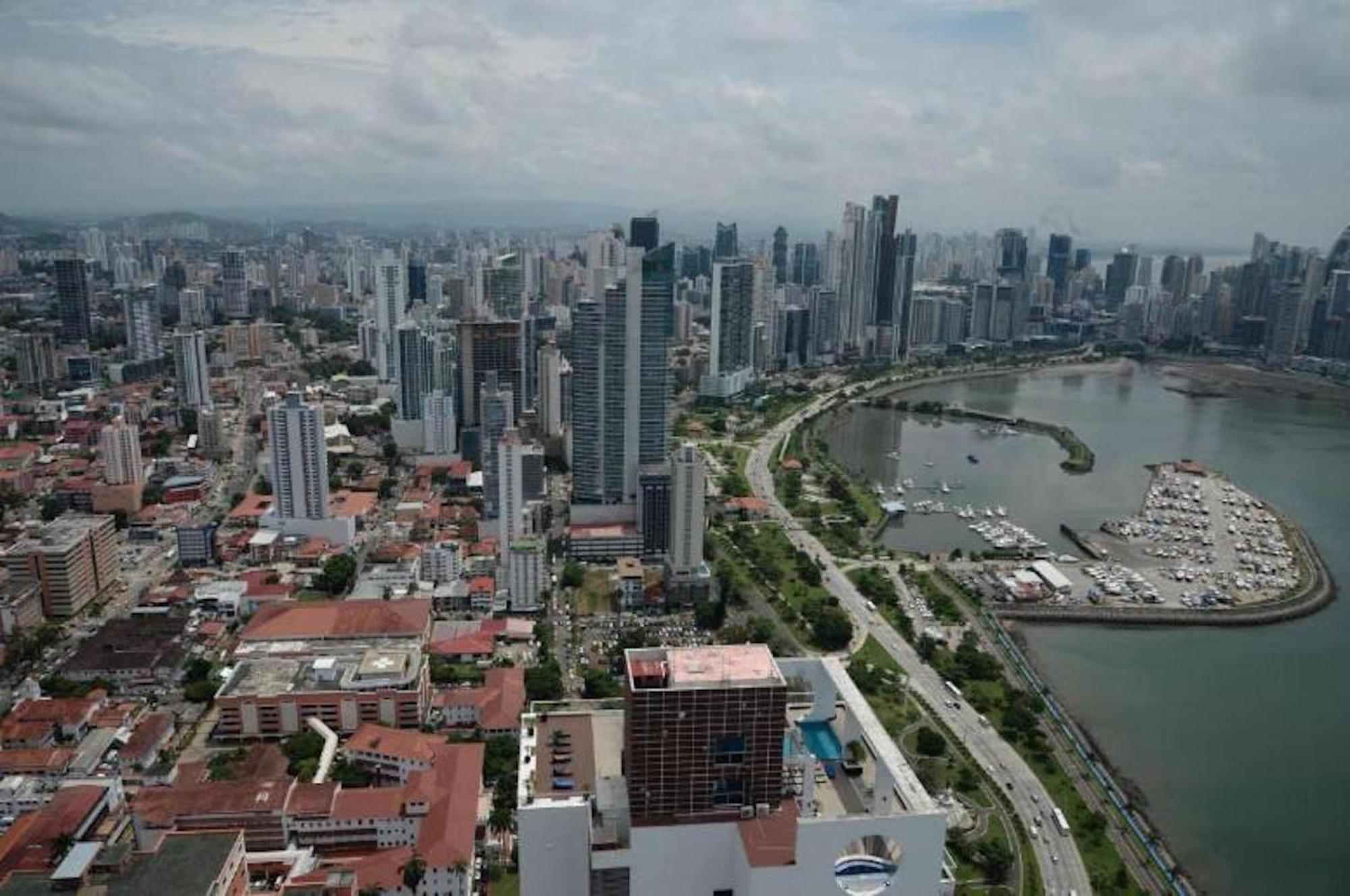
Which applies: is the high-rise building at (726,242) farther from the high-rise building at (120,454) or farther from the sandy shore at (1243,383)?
the high-rise building at (120,454)

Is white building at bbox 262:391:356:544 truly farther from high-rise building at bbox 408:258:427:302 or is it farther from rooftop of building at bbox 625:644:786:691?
high-rise building at bbox 408:258:427:302

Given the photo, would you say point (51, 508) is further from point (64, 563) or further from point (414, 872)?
point (414, 872)

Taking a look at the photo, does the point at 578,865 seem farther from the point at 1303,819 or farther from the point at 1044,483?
the point at 1044,483

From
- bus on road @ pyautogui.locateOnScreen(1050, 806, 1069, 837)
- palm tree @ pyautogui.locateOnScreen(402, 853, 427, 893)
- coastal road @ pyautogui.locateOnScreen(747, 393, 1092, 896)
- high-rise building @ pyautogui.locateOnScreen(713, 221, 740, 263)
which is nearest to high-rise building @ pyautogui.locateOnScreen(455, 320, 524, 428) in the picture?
coastal road @ pyautogui.locateOnScreen(747, 393, 1092, 896)

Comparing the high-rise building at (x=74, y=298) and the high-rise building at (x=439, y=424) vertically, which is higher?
the high-rise building at (x=74, y=298)

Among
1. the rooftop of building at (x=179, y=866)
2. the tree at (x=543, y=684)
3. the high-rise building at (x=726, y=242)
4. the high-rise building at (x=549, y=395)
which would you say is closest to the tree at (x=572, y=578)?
the tree at (x=543, y=684)

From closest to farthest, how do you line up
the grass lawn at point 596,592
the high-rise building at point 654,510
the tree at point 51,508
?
1. the grass lawn at point 596,592
2. the high-rise building at point 654,510
3. the tree at point 51,508

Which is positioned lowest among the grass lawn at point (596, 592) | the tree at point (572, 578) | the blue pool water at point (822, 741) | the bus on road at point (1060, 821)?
the bus on road at point (1060, 821)
